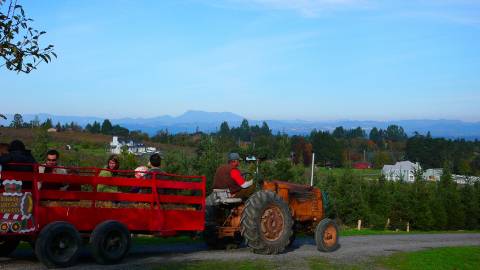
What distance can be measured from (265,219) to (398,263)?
10.1ft

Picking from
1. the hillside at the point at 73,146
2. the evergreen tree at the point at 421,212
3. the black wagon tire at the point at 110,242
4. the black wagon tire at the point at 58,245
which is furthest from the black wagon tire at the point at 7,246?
the evergreen tree at the point at 421,212

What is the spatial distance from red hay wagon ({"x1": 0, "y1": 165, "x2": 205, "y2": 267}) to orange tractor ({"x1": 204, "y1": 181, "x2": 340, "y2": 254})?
119 centimetres

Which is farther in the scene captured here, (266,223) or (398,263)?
(398,263)

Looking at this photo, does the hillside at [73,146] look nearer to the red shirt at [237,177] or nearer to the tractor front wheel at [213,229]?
the tractor front wheel at [213,229]

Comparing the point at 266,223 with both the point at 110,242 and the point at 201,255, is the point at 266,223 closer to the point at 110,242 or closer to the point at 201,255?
the point at 201,255

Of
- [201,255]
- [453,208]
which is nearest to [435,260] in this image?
[201,255]

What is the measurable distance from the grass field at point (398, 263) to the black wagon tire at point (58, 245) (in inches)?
54.8

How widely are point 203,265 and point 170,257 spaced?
3.74 ft

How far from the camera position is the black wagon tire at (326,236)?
43.6ft

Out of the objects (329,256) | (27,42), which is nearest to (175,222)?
(329,256)

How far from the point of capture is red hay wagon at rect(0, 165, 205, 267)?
885cm

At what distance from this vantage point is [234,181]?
1248 cm

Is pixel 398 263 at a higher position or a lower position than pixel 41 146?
lower

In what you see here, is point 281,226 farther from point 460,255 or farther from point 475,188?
point 475,188
